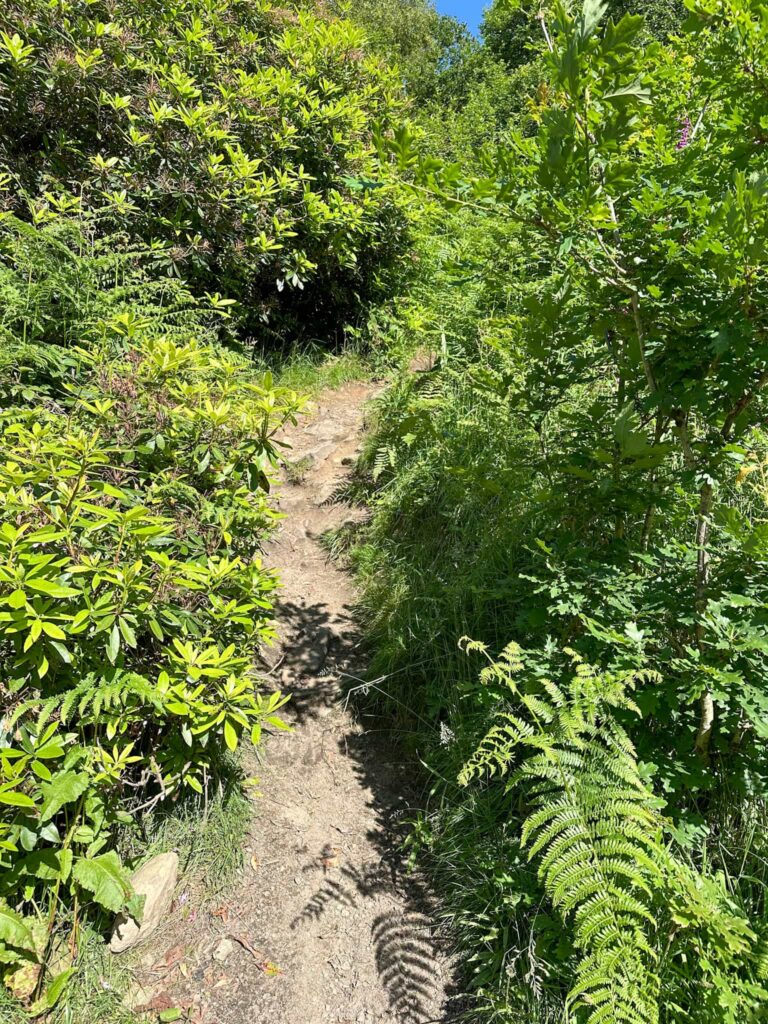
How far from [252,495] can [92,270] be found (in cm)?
177

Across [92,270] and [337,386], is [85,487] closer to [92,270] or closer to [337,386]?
[92,270]

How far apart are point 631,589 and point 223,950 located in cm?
206

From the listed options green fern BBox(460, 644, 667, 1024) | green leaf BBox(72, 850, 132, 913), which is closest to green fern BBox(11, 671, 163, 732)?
green leaf BBox(72, 850, 132, 913)

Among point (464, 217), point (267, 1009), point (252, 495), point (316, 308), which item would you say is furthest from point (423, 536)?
point (316, 308)

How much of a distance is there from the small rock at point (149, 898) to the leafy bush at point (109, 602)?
134 millimetres

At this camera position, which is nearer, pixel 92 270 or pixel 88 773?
pixel 88 773

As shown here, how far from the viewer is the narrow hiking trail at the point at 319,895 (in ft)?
7.17

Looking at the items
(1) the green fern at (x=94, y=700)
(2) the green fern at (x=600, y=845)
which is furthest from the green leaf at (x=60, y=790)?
(2) the green fern at (x=600, y=845)

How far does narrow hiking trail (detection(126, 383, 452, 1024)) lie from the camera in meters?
2.19

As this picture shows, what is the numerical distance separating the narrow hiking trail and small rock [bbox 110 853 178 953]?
10 centimetres

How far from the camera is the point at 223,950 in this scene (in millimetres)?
2277

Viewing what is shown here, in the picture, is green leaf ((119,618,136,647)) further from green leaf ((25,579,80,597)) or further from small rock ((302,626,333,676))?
small rock ((302,626,333,676))

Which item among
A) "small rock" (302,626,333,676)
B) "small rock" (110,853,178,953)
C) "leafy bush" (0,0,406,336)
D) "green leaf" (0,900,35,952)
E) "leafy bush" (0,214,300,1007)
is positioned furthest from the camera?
"leafy bush" (0,0,406,336)

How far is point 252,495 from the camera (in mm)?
2850
